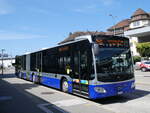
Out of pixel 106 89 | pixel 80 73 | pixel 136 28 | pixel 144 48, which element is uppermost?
pixel 136 28

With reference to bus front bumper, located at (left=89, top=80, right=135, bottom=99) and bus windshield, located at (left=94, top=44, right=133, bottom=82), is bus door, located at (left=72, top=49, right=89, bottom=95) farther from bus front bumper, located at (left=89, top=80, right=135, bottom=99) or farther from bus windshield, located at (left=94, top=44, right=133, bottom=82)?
bus windshield, located at (left=94, top=44, right=133, bottom=82)

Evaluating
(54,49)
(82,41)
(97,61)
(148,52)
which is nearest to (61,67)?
(54,49)

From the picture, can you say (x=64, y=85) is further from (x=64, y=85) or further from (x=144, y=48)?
(x=144, y=48)

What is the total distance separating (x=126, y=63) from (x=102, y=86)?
73.2 inches

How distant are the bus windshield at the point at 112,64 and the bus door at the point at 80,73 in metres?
0.70

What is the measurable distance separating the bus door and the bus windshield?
701 mm

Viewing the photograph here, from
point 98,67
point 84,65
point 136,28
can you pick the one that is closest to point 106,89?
point 98,67

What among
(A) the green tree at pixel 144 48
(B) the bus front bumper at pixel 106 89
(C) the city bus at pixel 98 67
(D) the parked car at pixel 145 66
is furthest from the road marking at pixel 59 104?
(A) the green tree at pixel 144 48

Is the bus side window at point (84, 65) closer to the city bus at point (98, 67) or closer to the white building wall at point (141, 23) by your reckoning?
the city bus at point (98, 67)

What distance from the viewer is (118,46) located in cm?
898

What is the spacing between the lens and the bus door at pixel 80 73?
868cm

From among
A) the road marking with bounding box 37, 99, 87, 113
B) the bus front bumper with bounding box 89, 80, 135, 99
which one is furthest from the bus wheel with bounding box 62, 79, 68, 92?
the bus front bumper with bounding box 89, 80, 135, 99

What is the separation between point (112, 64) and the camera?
8477 millimetres

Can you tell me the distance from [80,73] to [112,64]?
1620 millimetres
